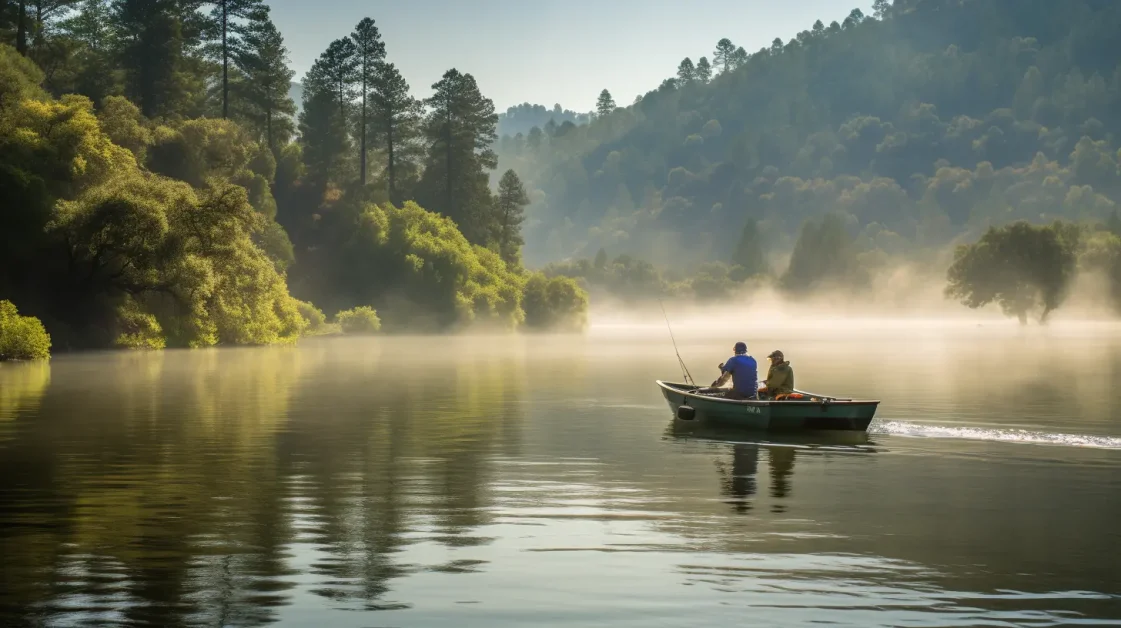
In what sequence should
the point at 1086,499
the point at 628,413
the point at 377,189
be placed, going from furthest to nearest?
1. the point at 377,189
2. the point at 628,413
3. the point at 1086,499

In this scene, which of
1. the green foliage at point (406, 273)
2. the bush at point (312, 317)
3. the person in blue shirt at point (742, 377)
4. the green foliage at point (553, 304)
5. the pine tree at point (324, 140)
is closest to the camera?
the person in blue shirt at point (742, 377)

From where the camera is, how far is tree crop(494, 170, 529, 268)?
174 m

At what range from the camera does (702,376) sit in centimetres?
6681

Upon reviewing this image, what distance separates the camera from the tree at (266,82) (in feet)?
449

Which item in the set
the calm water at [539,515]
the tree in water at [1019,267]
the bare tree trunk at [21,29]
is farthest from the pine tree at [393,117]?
the calm water at [539,515]

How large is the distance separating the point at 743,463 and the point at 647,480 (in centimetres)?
402

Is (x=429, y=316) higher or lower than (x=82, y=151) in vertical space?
lower

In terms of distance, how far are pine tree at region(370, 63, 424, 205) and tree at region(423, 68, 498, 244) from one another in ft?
8.43

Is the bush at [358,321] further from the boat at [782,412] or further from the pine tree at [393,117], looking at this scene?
the boat at [782,412]

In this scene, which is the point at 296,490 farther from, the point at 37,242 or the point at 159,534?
the point at 37,242

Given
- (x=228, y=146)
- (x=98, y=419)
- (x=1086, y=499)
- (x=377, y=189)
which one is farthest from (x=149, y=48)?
(x=1086, y=499)

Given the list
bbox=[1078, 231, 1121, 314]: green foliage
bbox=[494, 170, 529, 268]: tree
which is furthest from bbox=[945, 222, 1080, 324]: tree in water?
bbox=[494, 170, 529, 268]: tree

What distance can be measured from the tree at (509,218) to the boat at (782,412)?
137m

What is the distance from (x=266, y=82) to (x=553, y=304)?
46551 mm
